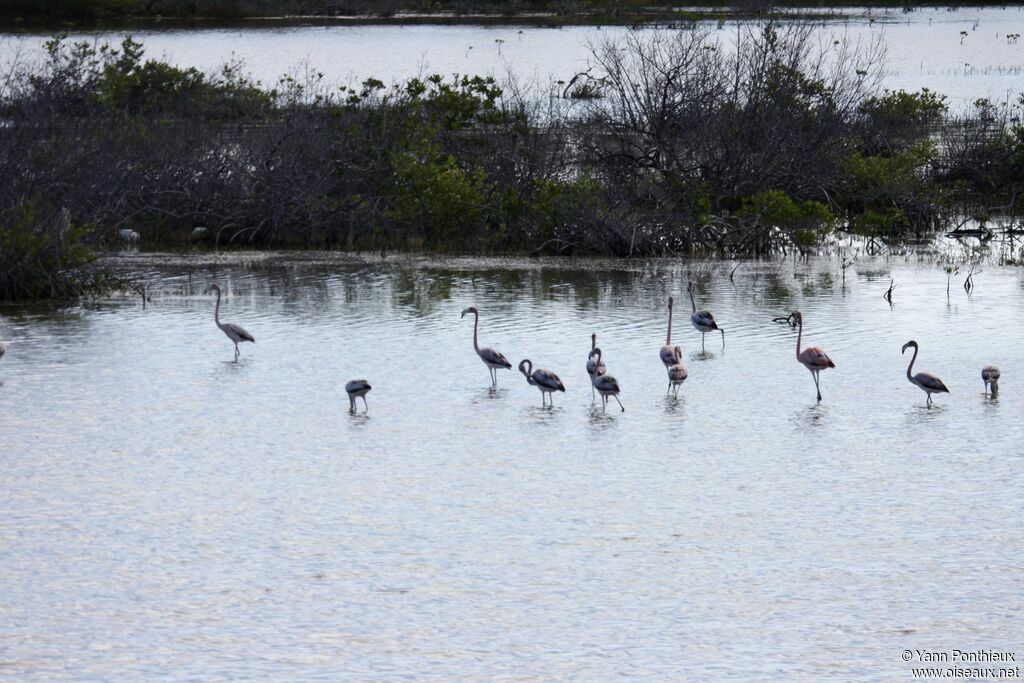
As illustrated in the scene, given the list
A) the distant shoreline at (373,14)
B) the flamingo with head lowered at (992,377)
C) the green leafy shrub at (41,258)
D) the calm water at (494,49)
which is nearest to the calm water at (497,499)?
the flamingo with head lowered at (992,377)

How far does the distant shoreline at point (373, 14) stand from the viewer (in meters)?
77.6

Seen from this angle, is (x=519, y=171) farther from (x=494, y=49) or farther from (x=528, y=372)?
(x=494, y=49)

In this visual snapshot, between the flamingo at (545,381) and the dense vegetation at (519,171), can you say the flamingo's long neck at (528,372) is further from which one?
the dense vegetation at (519,171)

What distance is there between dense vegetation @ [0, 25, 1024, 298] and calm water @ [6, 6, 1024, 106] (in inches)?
702

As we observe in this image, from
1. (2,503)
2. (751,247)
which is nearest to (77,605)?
(2,503)

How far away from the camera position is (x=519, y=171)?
2542 centimetres

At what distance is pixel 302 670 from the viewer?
789 centimetres

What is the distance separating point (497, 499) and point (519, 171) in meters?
15.0

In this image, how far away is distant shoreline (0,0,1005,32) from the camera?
7762cm

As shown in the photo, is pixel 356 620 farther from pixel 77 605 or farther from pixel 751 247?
pixel 751 247

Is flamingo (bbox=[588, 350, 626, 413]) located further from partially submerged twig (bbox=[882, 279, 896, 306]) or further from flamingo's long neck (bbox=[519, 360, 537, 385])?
partially submerged twig (bbox=[882, 279, 896, 306])

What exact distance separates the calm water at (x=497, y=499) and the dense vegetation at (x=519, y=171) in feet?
16.8

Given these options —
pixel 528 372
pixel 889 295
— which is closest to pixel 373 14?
pixel 889 295

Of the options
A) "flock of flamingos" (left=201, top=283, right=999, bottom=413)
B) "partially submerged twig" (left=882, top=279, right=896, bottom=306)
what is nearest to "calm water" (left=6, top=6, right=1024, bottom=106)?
"partially submerged twig" (left=882, top=279, right=896, bottom=306)
